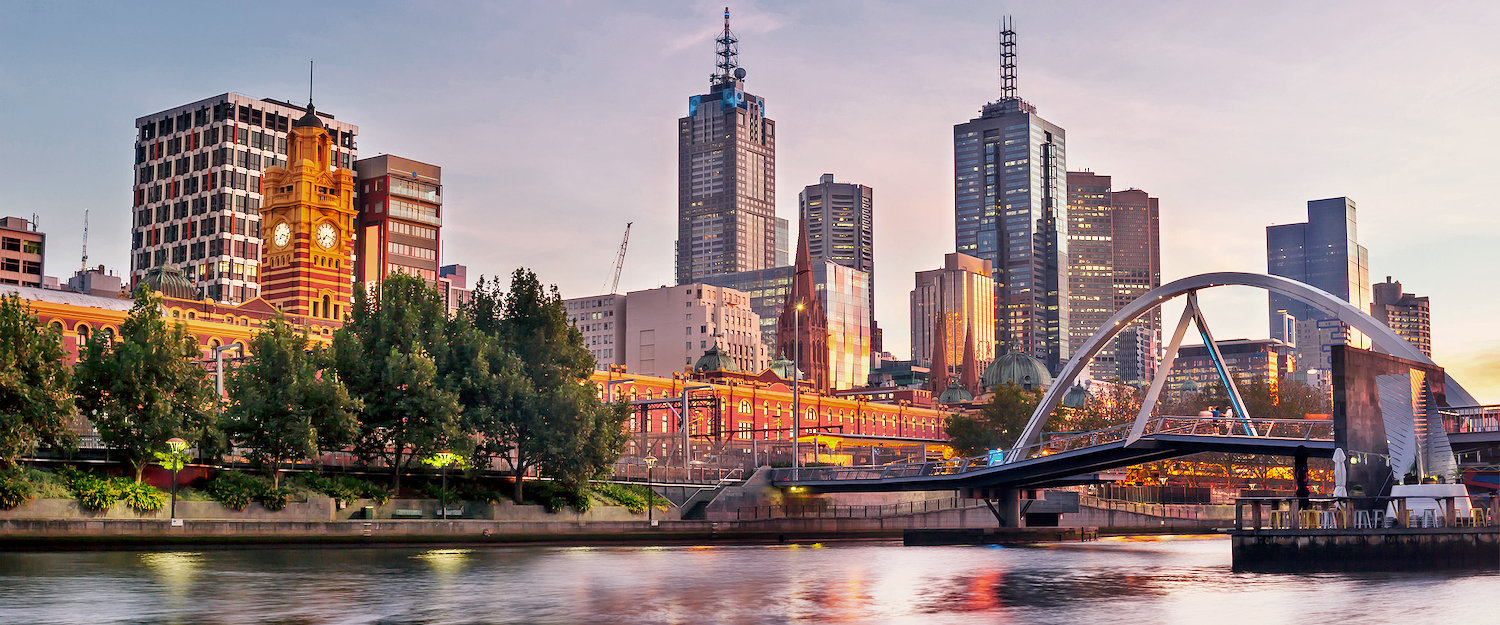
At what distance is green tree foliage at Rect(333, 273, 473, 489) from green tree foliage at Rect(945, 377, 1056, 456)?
84.0 metres

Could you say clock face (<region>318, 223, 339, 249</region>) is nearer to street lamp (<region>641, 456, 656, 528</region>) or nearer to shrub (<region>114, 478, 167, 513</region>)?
street lamp (<region>641, 456, 656, 528</region>)

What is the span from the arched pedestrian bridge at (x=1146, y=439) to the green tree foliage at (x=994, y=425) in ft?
154

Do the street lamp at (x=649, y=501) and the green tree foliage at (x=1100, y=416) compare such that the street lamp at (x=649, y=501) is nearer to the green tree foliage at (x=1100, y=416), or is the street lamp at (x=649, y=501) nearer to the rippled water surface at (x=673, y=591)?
the rippled water surface at (x=673, y=591)

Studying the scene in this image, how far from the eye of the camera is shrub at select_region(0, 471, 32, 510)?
64.6m

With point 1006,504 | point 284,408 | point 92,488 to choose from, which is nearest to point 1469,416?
point 1006,504

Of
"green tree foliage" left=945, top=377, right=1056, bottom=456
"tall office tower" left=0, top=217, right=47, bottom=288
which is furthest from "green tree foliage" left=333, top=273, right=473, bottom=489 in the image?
"tall office tower" left=0, top=217, right=47, bottom=288

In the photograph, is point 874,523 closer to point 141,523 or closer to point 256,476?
point 256,476

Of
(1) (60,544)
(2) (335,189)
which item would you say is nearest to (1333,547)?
(1) (60,544)

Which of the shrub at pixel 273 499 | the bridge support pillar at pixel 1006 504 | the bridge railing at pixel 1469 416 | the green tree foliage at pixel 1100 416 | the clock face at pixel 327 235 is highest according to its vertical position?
the clock face at pixel 327 235

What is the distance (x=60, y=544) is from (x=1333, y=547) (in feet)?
157

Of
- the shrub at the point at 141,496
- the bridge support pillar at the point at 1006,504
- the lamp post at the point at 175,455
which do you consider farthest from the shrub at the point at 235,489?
the bridge support pillar at the point at 1006,504

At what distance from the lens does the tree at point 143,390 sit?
2854 inches

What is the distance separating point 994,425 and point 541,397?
86276 millimetres

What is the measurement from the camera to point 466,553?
66188 mm
